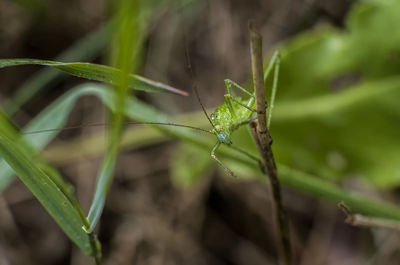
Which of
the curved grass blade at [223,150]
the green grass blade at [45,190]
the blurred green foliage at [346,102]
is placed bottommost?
the green grass blade at [45,190]

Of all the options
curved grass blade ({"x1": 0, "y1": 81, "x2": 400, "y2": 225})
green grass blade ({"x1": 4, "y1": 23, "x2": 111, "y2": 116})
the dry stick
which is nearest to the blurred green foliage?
curved grass blade ({"x1": 0, "y1": 81, "x2": 400, "y2": 225})

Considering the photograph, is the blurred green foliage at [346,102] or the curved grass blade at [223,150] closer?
the curved grass blade at [223,150]

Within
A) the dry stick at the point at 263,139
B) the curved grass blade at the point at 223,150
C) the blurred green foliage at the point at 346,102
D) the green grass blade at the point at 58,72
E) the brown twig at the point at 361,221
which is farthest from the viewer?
the green grass blade at the point at 58,72

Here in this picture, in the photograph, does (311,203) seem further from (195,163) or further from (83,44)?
(83,44)

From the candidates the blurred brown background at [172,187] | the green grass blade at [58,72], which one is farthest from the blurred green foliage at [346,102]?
the green grass blade at [58,72]

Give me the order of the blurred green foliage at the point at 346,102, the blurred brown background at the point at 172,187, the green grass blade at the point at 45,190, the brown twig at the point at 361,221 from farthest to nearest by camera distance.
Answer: the blurred brown background at the point at 172,187 < the blurred green foliage at the point at 346,102 < the brown twig at the point at 361,221 < the green grass blade at the point at 45,190

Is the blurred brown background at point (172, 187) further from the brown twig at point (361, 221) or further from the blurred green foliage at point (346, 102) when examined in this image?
the brown twig at point (361, 221)

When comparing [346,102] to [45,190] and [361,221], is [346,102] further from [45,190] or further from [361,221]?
[45,190]

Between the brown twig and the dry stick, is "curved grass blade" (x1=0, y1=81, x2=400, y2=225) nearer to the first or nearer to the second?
the brown twig
